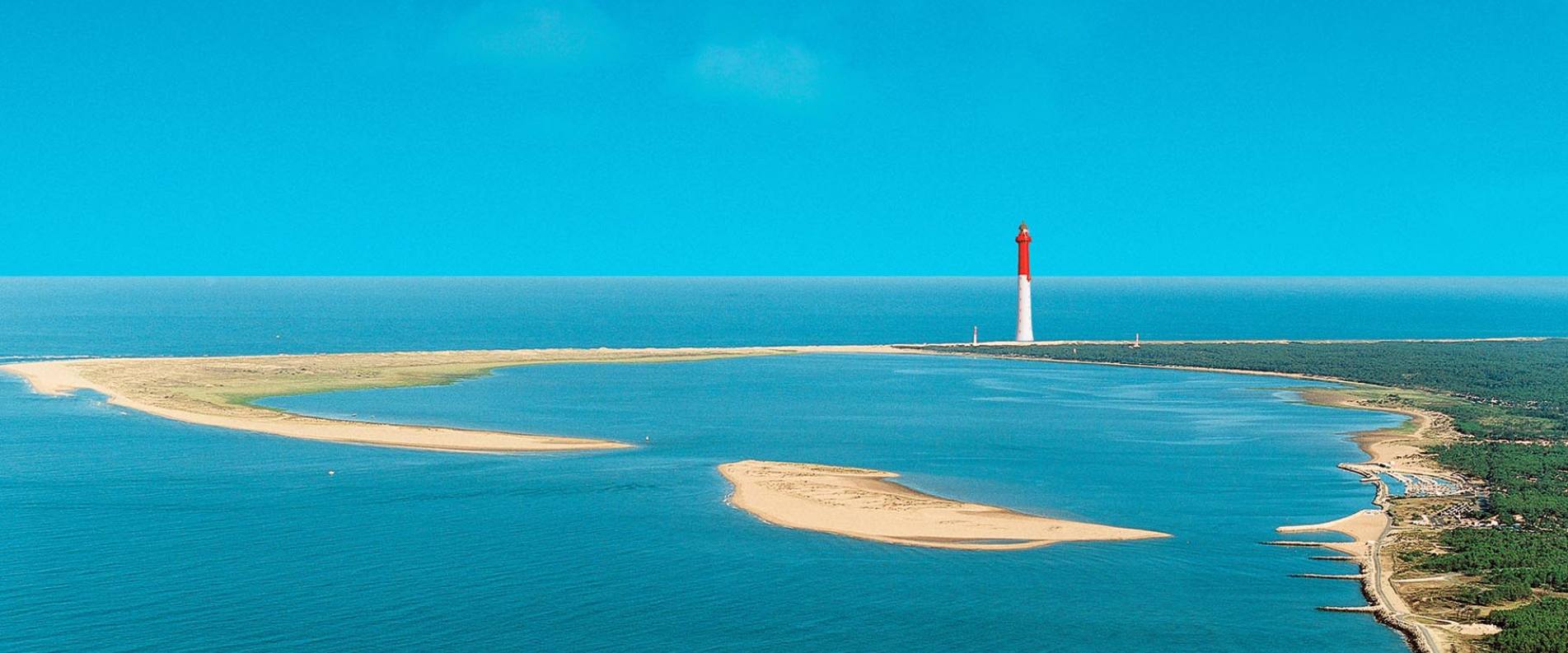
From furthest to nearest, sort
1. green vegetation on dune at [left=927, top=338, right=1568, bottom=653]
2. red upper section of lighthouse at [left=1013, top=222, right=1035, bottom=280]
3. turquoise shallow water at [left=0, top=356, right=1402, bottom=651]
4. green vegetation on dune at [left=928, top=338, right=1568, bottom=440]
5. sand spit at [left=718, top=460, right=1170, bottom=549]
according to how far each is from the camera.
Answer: red upper section of lighthouse at [left=1013, top=222, right=1035, bottom=280]
green vegetation on dune at [left=928, top=338, right=1568, bottom=440]
sand spit at [left=718, top=460, right=1170, bottom=549]
green vegetation on dune at [left=927, top=338, right=1568, bottom=653]
turquoise shallow water at [left=0, top=356, right=1402, bottom=651]

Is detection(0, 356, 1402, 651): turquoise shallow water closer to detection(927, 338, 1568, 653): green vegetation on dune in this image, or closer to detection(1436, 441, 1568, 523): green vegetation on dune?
detection(927, 338, 1568, 653): green vegetation on dune

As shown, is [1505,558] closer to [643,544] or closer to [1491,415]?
[643,544]

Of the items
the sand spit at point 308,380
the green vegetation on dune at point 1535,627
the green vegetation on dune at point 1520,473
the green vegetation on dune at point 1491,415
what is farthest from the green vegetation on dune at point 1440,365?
the green vegetation on dune at point 1535,627

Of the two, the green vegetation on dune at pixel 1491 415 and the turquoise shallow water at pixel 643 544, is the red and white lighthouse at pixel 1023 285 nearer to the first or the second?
the green vegetation on dune at pixel 1491 415

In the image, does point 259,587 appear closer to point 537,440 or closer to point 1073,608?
point 1073,608

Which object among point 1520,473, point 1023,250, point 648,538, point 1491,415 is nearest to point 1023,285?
point 1023,250

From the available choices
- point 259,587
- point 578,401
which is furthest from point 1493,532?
point 578,401

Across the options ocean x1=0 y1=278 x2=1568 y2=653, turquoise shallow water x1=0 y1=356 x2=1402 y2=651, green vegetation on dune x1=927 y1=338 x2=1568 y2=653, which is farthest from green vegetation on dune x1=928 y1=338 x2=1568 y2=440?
turquoise shallow water x1=0 y1=356 x2=1402 y2=651
